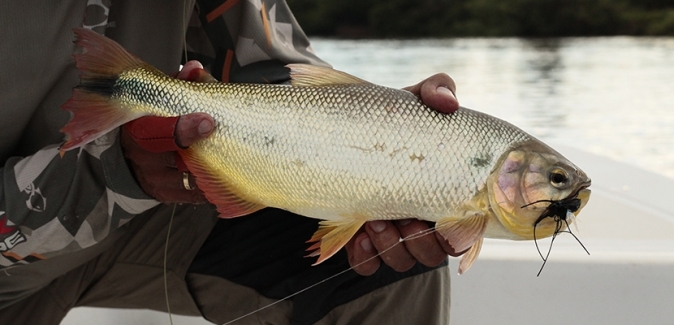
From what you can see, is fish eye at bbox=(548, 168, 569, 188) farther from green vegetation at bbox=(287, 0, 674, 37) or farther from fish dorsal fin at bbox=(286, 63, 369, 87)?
green vegetation at bbox=(287, 0, 674, 37)

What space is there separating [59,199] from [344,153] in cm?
88

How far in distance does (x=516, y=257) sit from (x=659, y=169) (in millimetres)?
6264

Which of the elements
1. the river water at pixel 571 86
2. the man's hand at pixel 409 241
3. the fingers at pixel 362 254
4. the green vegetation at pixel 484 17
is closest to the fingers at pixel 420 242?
the man's hand at pixel 409 241

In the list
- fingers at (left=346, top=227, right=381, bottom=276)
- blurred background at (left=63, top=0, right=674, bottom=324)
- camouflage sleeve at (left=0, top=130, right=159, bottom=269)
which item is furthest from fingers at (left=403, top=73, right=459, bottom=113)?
blurred background at (left=63, top=0, right=674, bottom=324)

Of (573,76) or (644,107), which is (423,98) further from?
(573,76)

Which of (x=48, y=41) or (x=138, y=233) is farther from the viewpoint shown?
(x=138, y=233)

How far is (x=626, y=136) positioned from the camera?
456 inches

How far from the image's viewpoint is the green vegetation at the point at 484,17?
148ft

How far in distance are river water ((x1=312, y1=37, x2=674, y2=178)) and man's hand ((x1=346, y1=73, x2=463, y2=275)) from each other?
517cm

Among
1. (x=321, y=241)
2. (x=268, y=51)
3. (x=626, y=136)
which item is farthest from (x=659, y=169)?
(x=321, y=241)

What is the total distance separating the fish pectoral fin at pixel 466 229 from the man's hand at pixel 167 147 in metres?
0.61

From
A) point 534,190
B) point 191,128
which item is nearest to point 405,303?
point 534,190

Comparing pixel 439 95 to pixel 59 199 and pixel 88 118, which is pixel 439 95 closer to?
pixel 88 118

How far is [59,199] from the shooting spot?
2240 millimetres
